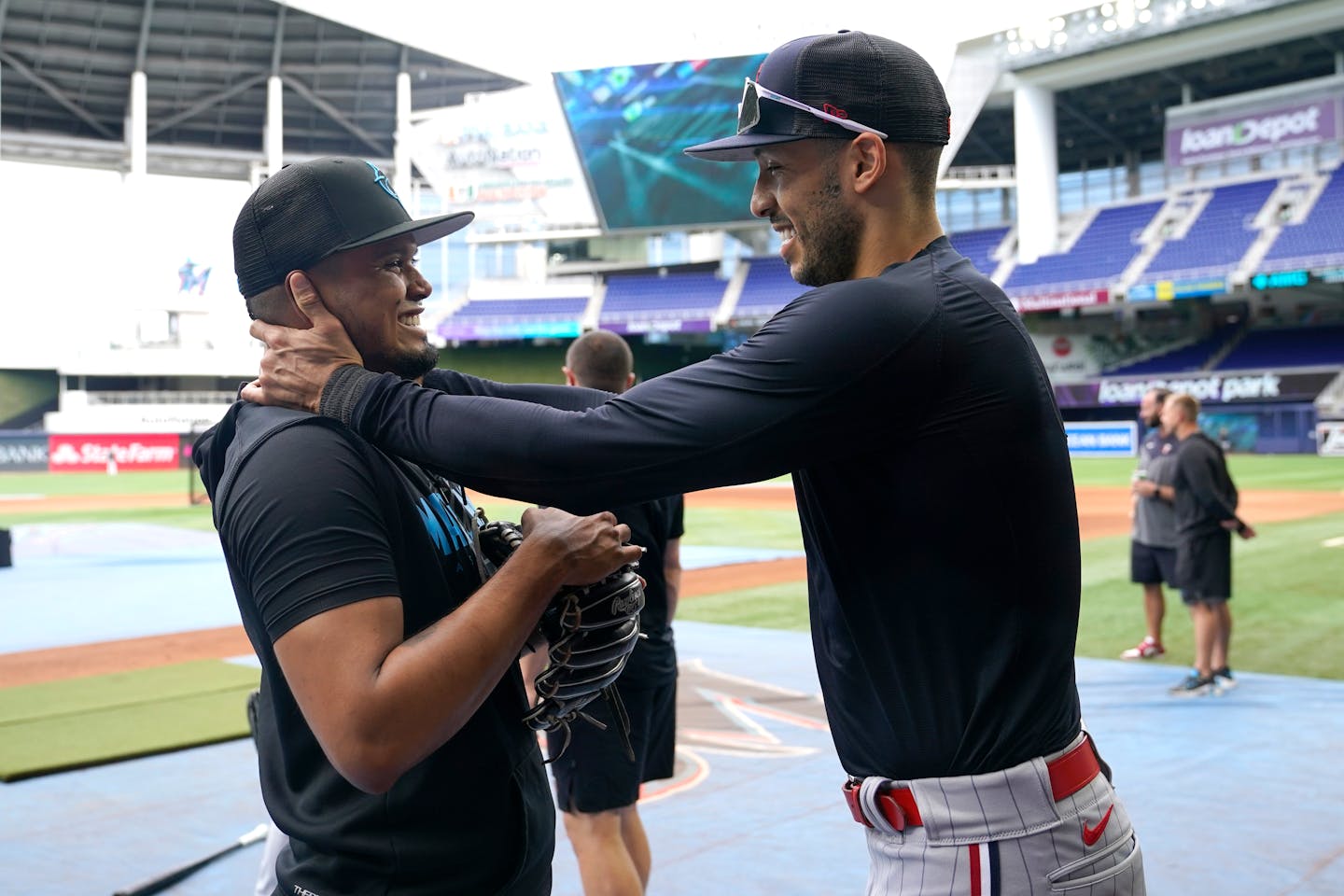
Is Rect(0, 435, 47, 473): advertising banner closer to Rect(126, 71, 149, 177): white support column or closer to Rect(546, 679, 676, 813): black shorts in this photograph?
Rect(126, 71, 149, 177): white support column

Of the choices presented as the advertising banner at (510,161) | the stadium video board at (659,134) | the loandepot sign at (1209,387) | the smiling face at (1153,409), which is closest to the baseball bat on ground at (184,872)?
the smiling face at (1153,409)

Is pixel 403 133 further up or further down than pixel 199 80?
further down

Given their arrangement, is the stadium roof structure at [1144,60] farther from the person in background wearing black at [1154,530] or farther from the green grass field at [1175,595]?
the person in background wearing black at [1154,530]

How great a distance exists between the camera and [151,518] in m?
23.5

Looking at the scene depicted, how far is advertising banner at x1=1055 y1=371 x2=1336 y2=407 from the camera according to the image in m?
38.8

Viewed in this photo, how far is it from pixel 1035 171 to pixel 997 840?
49399mm

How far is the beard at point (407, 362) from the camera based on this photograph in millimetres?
2389

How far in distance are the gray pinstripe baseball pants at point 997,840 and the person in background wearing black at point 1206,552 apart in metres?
7.25

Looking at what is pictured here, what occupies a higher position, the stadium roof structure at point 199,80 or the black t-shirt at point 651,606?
the stadium roof structure at point 199,80

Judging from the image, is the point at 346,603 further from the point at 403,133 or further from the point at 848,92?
the point at 403,133

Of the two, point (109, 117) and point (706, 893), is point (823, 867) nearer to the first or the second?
point (706, 893)

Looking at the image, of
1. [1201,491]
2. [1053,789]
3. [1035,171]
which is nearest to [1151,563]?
Answer: [1201,491]

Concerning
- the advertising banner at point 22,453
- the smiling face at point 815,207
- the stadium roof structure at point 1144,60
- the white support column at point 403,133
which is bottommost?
the advertising banner at point 22,453

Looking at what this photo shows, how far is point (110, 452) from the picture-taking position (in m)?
41.3
